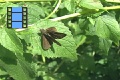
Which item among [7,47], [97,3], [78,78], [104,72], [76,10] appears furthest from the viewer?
[104,72]

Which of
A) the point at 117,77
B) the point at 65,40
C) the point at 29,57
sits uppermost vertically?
the point at 65,40

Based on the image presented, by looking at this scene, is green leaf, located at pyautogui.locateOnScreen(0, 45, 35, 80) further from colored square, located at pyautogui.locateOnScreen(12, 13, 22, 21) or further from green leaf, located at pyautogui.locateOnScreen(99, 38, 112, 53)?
green leaf, located at pyautogui.locateOnScreen(99, 38, 112, 53)

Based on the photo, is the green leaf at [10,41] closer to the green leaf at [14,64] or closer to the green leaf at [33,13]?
the green leaf at [14,64]

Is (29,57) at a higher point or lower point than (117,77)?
higher

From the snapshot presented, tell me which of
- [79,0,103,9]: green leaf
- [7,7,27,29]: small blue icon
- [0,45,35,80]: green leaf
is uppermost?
[79,0,103,9]: green leaf

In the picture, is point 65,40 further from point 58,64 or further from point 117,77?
point 117,77

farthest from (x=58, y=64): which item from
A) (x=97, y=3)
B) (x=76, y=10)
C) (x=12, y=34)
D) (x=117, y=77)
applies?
(x=12, y=34)

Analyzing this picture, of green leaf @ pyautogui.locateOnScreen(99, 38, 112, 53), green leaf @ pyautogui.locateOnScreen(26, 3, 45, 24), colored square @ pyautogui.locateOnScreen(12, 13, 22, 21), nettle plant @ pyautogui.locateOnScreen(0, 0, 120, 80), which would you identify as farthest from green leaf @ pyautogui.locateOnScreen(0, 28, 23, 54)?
green leaf @ pyautogui.locateOnScreen(99, 38, 112, 53)
